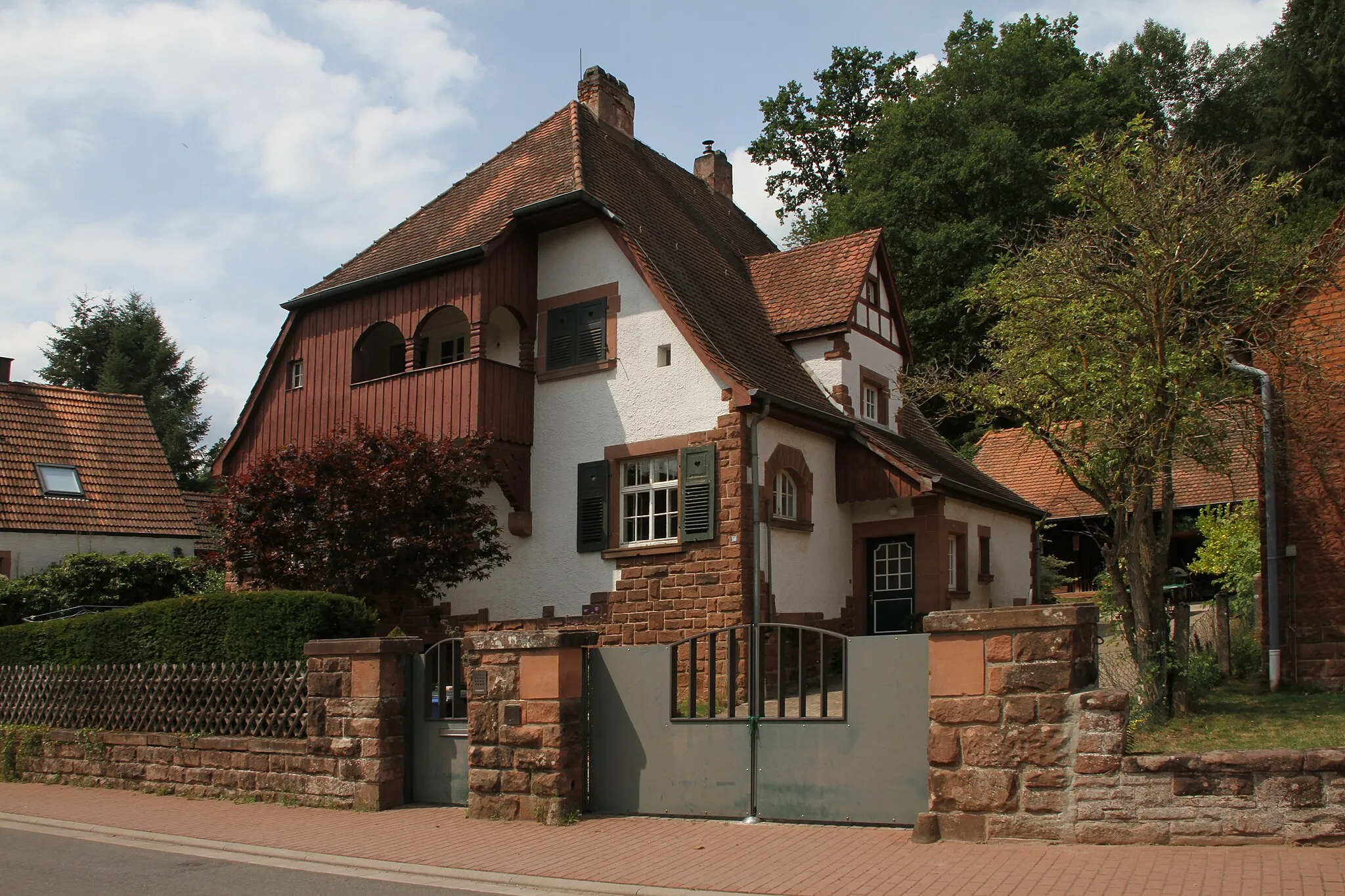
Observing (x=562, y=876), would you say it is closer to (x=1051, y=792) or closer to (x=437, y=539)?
(x=1051, y=792)

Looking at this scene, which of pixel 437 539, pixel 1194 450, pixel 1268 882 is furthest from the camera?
pixel 437 539

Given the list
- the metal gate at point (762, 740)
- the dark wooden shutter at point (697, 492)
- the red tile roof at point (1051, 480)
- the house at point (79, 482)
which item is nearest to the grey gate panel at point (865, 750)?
the metal gate at point (762, 740)

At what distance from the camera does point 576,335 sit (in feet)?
58.4

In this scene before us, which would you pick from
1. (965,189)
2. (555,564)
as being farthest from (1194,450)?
(965,189)

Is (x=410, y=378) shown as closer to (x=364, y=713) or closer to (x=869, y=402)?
(x=869, y=402)

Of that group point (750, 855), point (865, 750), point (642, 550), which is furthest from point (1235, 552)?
point (750, 855)

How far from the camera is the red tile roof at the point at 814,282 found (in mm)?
18984

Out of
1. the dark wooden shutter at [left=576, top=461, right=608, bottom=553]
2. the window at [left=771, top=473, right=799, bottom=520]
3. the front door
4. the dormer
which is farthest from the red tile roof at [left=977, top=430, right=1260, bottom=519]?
the dark wooden shutter at [left=576, top=461, right=608, bottom=553]

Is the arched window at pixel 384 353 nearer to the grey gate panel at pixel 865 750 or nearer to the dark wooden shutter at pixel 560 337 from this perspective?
the dark wooden shutter at pixel 560 337

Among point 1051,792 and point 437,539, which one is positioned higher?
point 437,539

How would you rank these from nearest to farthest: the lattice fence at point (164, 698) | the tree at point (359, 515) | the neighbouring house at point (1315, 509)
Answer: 1. the lattice fence at point (164, 698)
2. the neighbouring house at point (1315, 509)
3. the tree at point (359, 515)

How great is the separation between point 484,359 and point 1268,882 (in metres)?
12.5

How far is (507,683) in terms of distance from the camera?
10.3 meters

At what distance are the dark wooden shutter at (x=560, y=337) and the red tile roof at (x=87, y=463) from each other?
1255 cm
